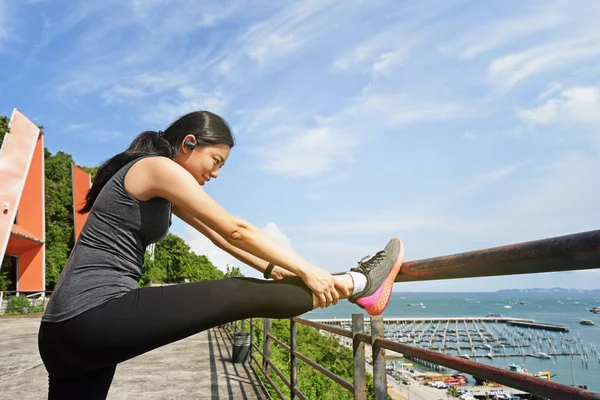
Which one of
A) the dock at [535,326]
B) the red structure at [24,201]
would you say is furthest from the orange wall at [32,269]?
the dock at [535,326]

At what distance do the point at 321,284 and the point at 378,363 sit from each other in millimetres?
518

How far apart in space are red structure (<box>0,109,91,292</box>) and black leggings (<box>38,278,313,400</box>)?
62.8 feet

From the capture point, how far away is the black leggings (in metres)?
1.36

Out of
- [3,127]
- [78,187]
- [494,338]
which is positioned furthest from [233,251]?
[494,338]

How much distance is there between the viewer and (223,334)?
10789 millimetres

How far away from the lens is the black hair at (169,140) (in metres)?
1.68

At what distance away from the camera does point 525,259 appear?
0.97 m

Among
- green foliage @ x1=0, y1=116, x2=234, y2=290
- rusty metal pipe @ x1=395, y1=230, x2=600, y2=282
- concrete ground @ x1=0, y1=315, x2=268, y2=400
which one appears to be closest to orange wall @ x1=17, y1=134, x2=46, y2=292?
green foliage @ x1=0, y1=116, x2=234, y2=290

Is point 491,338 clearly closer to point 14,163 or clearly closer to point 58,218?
point 58,218

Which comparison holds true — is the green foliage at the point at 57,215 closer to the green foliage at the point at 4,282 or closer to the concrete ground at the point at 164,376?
the green foliage at the point at 4,282

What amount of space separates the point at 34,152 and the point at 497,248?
23.2 m

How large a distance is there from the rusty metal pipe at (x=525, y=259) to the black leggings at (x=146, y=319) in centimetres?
49

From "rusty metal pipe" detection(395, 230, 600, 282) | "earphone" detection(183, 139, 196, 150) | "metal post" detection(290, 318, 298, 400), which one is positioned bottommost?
"metal post" detection(290, 318, 298, 400)

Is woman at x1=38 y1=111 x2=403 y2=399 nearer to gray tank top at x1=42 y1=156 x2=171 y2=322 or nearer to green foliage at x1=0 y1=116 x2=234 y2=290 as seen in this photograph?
gray tank top at x1=42 y1=156 x2=171 y2=322
